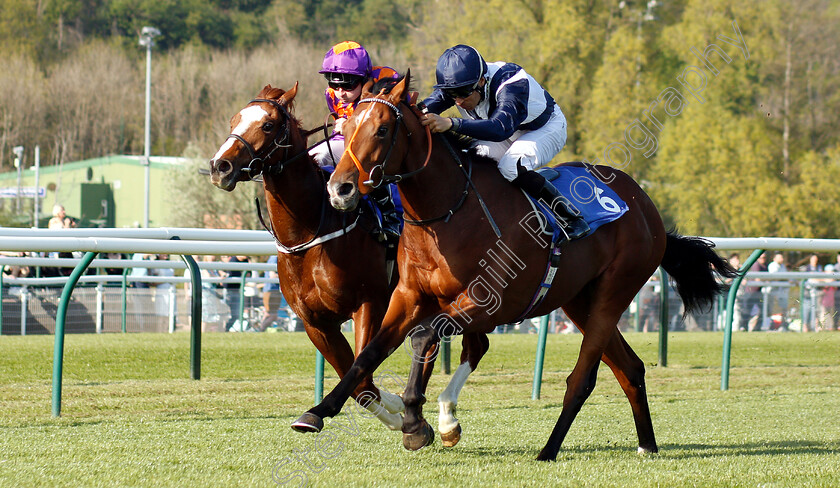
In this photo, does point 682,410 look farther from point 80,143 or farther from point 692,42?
point 80,143

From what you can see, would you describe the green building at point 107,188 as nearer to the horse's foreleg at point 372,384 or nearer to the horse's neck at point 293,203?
the horse's neck at point 293,203

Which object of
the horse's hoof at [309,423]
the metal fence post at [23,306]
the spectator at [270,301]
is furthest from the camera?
the spectator at [270,301]

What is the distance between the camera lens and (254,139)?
491 cm

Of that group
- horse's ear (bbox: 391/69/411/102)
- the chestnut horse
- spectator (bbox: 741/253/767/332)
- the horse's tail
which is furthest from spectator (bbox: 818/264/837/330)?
horse's ear (bbox: 391/69/411/102)

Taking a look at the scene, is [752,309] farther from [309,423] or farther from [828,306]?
[309,423]

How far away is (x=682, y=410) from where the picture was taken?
6793 millimetres

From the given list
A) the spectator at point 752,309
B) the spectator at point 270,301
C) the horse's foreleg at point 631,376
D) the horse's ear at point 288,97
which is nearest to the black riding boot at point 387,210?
the horse's ear at point 288,97

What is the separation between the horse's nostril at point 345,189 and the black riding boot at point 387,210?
1.32 meters

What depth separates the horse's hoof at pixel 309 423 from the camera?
388 cm

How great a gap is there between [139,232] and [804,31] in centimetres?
2263

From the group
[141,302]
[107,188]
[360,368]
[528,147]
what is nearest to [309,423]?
[360,368]

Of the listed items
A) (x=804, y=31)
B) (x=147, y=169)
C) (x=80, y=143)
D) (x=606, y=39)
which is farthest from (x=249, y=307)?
(x=80, y=143)

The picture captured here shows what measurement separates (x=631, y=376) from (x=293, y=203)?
200 centimetres

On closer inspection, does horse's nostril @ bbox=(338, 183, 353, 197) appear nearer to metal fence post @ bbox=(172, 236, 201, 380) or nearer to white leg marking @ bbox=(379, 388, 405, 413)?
white leg marking @ bbox=(379, 388, 405, 413)
